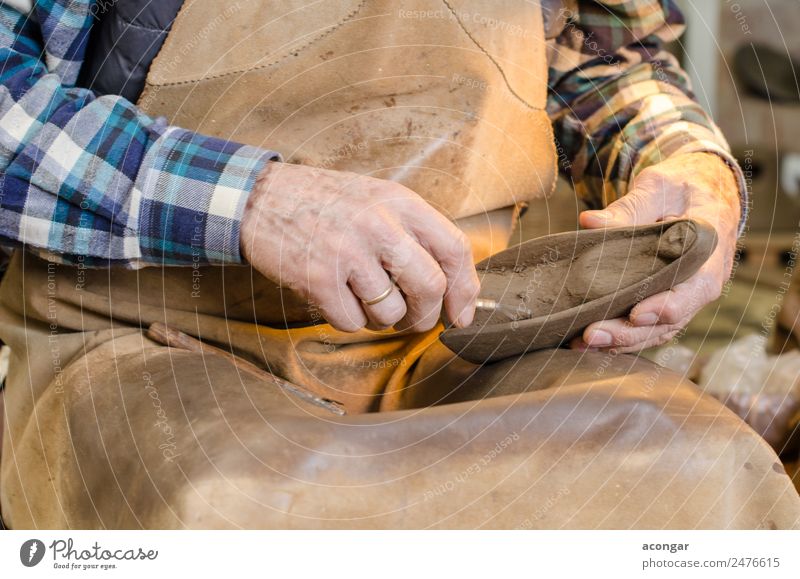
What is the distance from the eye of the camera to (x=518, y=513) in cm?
55

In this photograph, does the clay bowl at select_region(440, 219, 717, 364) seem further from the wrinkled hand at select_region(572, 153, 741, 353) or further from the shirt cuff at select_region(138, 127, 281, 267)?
the shirt cuff at select_region(138, 127, 281, 267)

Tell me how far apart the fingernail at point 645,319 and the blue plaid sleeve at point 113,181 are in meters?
0.36

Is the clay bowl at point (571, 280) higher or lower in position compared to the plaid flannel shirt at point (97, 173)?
lower

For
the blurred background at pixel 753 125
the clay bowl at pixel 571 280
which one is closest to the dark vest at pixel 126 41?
the clay bowl at pixel 571 280

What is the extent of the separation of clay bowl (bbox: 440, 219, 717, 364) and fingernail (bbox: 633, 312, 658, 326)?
0.01m

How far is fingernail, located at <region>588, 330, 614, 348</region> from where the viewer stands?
0.72 m

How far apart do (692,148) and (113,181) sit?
0.62m

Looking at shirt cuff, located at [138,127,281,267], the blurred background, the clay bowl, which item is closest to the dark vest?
shirt cuff, located at [138,127,281,267]

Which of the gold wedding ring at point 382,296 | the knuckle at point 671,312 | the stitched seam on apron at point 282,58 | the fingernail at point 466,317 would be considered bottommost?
the knuckle at point 671,312

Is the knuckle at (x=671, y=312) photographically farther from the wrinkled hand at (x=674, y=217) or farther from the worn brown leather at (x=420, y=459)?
the worn brown leather at (x=420, y=459)

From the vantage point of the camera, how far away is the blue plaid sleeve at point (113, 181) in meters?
0.65

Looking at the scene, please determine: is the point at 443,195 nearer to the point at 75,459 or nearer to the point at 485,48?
the point at 485,48

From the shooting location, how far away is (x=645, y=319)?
74 centimetres

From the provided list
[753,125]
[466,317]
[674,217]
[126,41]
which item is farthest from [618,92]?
[753,125]
